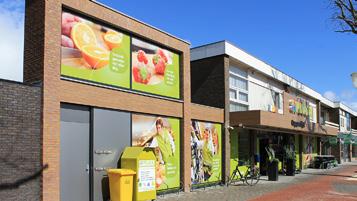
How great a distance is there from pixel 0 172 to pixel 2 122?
46.6 inches

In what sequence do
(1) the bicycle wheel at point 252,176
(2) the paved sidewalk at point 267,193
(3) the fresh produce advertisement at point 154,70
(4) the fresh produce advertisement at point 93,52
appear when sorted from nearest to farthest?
1. (4) the fresh produce advertisement at point 93,52
2. (3) the fresh produce advertisement at point 154,70
3. (2) the paved sidewalk at point 267,193
4. (1) the bicycle wheel at point 252,176

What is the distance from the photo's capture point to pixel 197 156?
1947 cm

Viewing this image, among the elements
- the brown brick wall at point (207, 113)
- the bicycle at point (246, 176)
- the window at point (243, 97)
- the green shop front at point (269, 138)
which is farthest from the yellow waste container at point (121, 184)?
the window at point (243, 97)

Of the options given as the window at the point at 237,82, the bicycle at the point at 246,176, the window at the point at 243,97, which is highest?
the window at the point at 237,82

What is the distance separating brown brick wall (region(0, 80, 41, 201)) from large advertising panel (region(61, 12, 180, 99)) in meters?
1.62

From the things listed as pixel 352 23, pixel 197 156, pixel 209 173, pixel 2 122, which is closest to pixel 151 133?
pixel 197 156

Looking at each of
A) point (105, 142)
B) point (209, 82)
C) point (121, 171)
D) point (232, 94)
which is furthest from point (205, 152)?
point (121, 171)

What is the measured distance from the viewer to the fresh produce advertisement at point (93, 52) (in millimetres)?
12898

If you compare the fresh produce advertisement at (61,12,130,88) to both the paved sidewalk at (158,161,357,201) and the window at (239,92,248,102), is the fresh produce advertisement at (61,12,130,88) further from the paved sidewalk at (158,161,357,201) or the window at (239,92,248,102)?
the window at (239,92,248,102)

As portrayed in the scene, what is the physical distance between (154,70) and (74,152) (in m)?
5.24

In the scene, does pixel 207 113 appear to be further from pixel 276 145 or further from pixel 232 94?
pixel 276 145

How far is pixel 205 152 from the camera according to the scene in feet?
65.9

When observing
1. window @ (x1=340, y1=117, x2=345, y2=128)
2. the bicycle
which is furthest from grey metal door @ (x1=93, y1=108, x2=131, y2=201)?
window @ (x1=340, y1=117, x2=345, y2=128)

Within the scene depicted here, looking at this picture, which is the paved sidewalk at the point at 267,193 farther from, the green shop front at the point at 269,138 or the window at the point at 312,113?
the window at the point at 312,113
